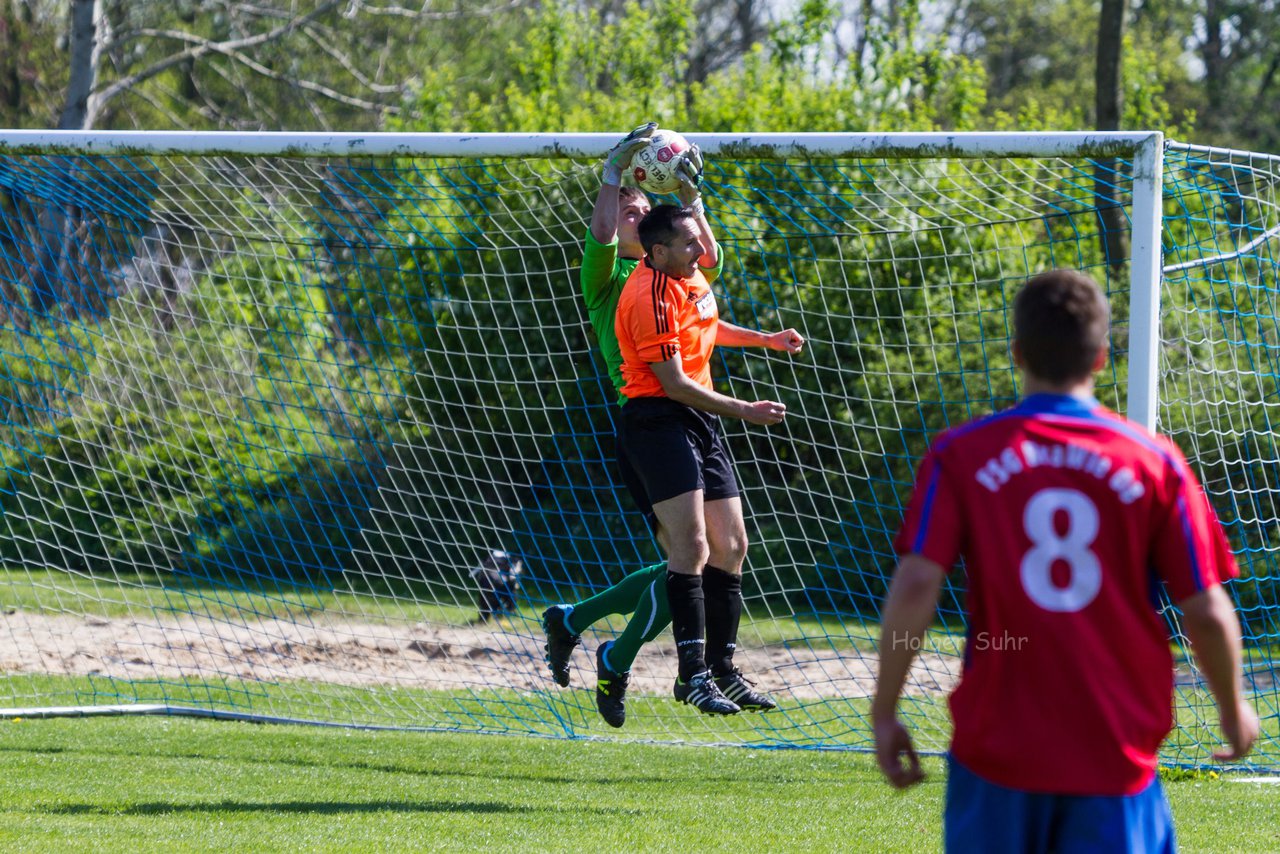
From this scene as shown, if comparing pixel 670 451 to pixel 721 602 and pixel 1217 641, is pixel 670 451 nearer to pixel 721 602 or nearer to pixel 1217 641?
pixel 721 602

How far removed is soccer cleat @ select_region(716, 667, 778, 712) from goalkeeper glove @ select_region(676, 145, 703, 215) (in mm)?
1799

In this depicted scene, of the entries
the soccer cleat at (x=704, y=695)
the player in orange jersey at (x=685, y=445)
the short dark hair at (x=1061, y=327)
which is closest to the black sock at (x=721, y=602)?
the player in orange jersey at (x=685, y=445)

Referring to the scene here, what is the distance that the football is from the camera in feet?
17.0

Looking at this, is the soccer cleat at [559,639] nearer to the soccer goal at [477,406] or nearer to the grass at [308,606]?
the soccer goal at [477,406]

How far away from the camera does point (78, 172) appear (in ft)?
23.8

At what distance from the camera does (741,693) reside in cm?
514

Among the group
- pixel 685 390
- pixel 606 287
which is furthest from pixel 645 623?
pixel 606 287

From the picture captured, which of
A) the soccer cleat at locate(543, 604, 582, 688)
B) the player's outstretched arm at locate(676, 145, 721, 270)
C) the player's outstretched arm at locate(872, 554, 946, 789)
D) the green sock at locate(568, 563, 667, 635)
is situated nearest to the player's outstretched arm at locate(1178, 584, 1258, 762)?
the player's outstretched arm at locate(872, 554, 946, 789)

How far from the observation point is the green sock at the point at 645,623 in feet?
17.6

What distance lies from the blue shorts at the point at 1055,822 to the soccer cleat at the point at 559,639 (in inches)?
135

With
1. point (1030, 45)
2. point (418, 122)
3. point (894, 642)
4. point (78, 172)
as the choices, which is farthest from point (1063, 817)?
point (1030, 45)

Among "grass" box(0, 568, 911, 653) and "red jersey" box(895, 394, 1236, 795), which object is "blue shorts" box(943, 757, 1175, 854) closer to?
"red jersey" box(895, 394, 1236, 795)

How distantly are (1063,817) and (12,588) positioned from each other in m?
9.51

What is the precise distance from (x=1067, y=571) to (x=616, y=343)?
3323 mm
